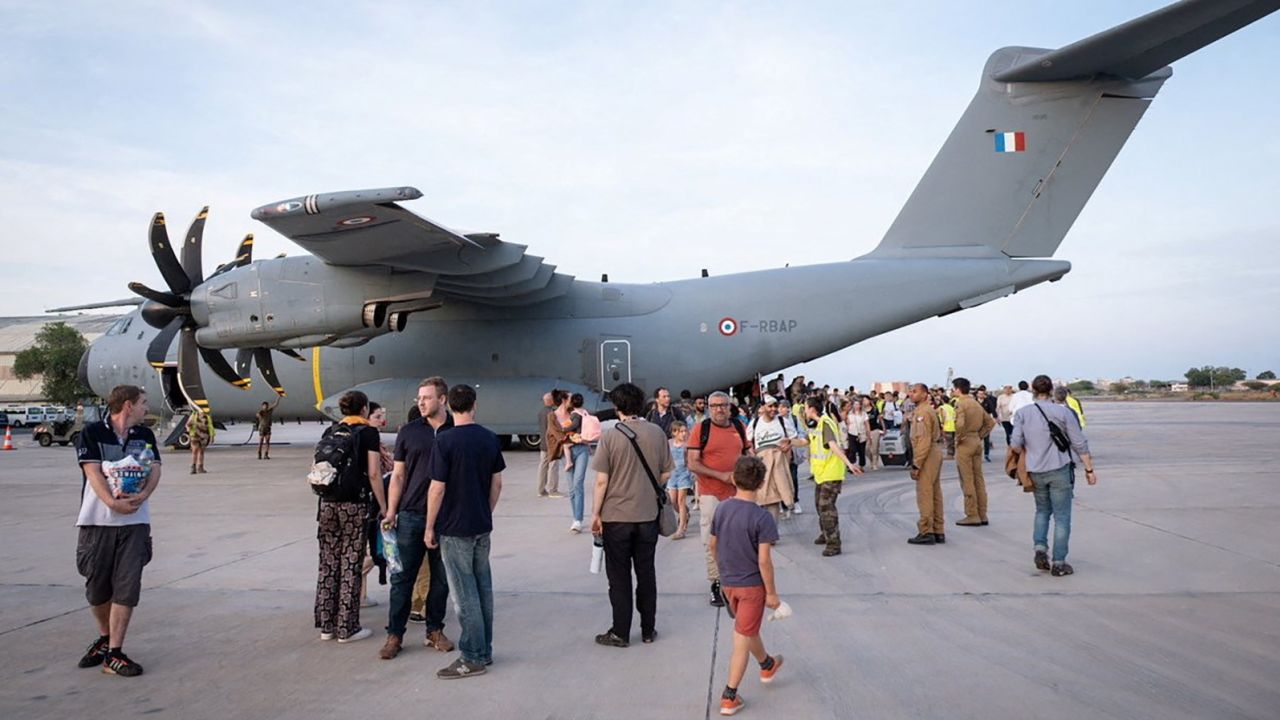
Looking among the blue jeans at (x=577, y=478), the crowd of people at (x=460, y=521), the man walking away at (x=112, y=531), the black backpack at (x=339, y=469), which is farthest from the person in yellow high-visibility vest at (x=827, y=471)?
the man walking away at (x=112, y=531)

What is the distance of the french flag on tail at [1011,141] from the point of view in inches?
595

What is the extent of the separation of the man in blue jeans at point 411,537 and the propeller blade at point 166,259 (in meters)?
12.7

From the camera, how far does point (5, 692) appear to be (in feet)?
14.4

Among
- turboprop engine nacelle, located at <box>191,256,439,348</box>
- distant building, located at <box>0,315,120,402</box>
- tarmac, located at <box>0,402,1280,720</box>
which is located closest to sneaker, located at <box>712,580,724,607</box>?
tarmac, located at <box>0,402,1280,720</box>

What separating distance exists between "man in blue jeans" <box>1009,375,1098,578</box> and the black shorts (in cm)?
644

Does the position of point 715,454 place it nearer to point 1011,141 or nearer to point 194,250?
point 1011,141

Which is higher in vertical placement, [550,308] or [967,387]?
[550,308]

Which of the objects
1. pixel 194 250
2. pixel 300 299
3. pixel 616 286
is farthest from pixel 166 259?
pixel 616 286

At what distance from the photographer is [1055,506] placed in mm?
6785

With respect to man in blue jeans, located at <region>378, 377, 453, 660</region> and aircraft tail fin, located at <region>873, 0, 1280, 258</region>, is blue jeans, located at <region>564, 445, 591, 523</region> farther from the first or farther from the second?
aircraft tail fin, located at <region>873, 0, 1280, 258</region>

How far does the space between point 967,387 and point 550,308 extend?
1076 cm

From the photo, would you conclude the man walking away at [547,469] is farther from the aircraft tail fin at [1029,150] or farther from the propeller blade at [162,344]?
the aircraft tail fin at [1029,150]

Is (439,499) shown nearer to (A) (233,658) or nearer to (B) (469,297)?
(A) (233,658)

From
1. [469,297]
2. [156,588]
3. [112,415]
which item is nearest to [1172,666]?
[112,415]
